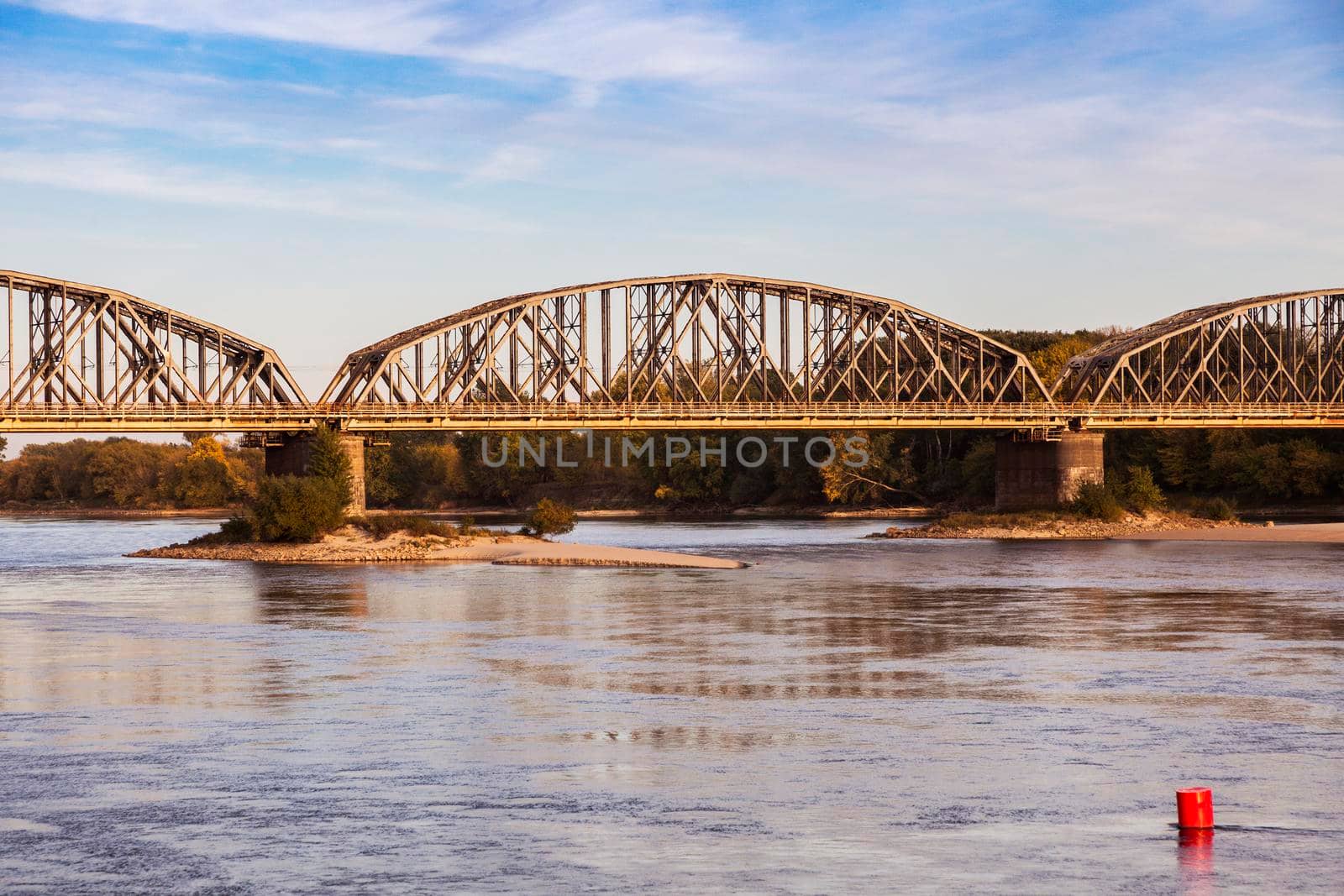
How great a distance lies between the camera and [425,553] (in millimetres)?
82375

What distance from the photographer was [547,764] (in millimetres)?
23203

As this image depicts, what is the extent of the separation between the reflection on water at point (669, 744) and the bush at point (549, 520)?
39.8 meters

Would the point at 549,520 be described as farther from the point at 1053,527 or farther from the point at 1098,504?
the point at 1098,504

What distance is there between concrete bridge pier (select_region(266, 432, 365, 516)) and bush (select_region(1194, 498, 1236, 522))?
5831 cm

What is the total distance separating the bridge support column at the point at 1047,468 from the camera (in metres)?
118

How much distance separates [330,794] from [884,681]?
14.1 m

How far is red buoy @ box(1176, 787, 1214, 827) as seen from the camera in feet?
59.9

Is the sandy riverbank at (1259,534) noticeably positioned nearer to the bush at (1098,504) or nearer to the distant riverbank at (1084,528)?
the distant riverbank at (1084,528)

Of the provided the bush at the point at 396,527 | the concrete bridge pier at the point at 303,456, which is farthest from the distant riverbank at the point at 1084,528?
the concrete bridge pier at the point at 303,456

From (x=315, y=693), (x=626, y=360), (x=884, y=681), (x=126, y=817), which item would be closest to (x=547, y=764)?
(x=126, y=817)

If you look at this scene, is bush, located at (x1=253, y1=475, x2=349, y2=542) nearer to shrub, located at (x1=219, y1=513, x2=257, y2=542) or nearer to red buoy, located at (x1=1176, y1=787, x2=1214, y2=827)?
shrub, located at (x1=219, y1=513, x2=257, y2=542)

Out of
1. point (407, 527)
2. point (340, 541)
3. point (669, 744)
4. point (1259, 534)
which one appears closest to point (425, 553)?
point (407, 527)

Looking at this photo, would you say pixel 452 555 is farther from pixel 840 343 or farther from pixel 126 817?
pixel 126 817

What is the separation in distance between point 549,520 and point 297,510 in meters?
15.2
